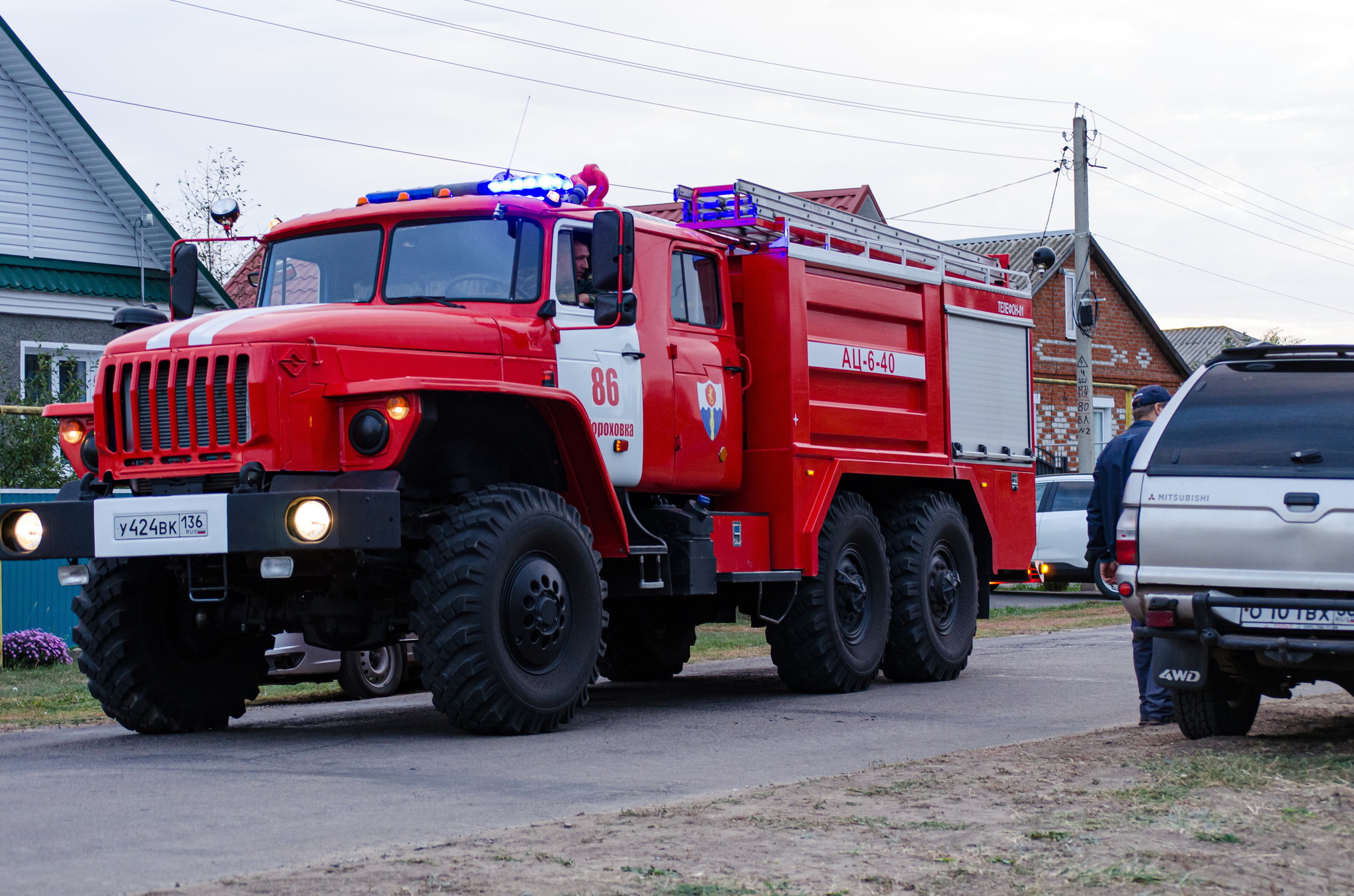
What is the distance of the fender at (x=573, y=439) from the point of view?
852cm

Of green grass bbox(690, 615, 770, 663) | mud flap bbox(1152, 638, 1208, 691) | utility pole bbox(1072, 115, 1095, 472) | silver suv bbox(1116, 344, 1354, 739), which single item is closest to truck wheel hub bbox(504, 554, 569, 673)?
silver suv bbox(1116, 344, 1354, 739)

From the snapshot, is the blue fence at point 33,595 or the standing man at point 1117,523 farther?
the blue fence at point 33,595

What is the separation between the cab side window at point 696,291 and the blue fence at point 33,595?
277 inches

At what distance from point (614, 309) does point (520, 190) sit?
937 millimetres

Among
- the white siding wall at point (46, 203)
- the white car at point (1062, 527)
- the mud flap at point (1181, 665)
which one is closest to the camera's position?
the mud flap at point (1181, 665)

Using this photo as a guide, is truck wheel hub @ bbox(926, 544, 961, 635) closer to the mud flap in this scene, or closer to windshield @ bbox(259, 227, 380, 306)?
the mud flap

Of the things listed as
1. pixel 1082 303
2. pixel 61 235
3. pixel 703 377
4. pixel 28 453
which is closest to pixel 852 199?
pixel 1082 303

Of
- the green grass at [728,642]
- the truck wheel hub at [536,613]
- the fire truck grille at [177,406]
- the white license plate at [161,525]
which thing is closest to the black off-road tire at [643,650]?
the green grass at [728,642]

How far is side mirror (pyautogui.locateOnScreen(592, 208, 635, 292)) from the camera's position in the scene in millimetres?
9680

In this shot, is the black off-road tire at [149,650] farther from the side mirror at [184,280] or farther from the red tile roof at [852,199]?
the red tile roof at [852,199]

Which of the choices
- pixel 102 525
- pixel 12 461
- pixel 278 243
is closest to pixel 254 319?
pixel 102 525

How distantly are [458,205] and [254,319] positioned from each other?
1667mm

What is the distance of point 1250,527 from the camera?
768cm

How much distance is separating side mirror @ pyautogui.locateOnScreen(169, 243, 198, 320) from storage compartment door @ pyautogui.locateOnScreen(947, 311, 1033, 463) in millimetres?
5856
